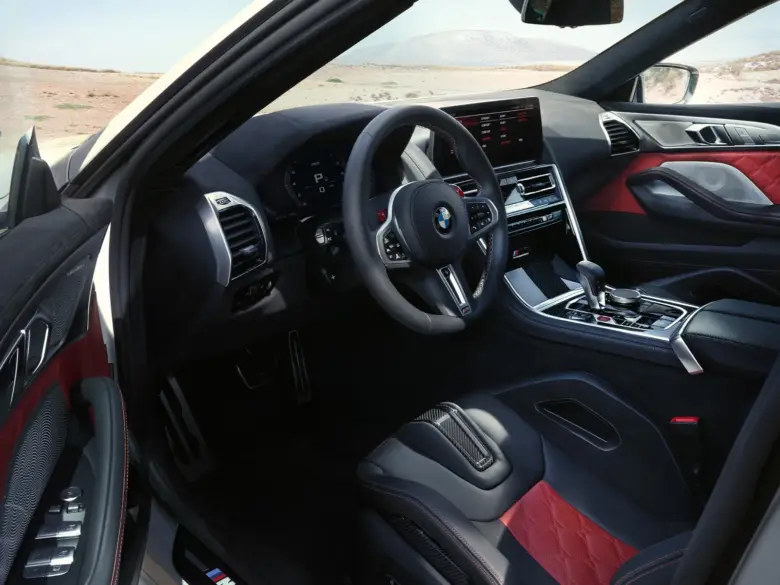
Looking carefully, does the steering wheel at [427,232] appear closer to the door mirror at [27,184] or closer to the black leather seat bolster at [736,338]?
the black leather seat bolster at [736,338]

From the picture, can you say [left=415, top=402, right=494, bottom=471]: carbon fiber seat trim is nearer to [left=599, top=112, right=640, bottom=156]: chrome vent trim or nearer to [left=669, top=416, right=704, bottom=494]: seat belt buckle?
[left=669, top=416, right=704, bottom=494]: seat belt buckle

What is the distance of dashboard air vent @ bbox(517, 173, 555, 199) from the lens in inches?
98.1

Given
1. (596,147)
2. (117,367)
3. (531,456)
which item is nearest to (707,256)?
(596,147)

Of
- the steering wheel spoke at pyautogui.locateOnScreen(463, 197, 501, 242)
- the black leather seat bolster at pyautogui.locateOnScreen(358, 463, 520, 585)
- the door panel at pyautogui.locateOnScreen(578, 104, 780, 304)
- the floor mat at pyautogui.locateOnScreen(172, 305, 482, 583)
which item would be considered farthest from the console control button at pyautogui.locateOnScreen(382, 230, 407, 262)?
the door panel at pyautogui.locateOnScreen(578, 104, 780, 304)

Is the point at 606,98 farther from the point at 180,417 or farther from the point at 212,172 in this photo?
the point at 180,417

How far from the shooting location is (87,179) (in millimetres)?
1249

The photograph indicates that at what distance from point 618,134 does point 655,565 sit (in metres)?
2.13

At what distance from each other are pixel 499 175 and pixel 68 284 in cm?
167

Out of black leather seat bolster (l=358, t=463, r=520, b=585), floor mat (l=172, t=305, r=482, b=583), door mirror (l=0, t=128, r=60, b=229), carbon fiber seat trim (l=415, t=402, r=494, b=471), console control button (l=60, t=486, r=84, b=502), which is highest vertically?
door mirror (l=0, t=128, r=60, b=229)

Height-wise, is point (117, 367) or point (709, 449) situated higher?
point (117, 367)

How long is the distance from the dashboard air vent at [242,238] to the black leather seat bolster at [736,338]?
1.09 meters

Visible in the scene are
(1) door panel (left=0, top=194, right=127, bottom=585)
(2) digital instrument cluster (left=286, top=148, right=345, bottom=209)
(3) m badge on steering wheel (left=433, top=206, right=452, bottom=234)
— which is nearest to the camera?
(1) door panel (left=0, top=194, right=127, bottom=585)

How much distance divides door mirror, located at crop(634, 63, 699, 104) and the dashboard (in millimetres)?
1107

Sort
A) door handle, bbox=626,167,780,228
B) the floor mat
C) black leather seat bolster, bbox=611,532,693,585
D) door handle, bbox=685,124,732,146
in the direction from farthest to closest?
door handle, bbox=685,124,732,146, door handle, bbox=626,167,780,228, the floor mat, black leather seat bolster, bbox=611,532,693,585
